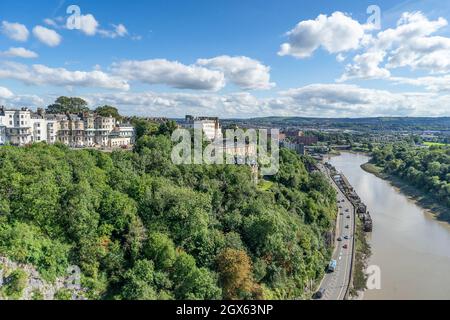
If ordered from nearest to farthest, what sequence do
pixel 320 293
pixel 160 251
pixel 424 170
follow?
pixel 160 251
pixel 320 293
pixel 424 170

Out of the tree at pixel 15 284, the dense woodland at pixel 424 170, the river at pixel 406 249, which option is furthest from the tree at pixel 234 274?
the dense woodland at pixel 424 170

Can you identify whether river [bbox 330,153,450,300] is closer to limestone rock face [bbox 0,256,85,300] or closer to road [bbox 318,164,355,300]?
road [bbox 318,164,355,300]

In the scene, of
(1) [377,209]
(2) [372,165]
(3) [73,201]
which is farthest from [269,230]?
(2) [372,165]

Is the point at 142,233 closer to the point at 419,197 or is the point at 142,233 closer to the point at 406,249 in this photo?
the point at 406,249

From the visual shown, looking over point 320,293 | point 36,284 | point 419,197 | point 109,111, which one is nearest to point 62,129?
point 109,111

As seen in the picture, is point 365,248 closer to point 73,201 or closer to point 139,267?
point 139,267

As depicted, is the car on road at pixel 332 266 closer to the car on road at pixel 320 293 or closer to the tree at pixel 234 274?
the car on road at pixel 320 293

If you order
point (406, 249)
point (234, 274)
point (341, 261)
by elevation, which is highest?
point (234, 274)
